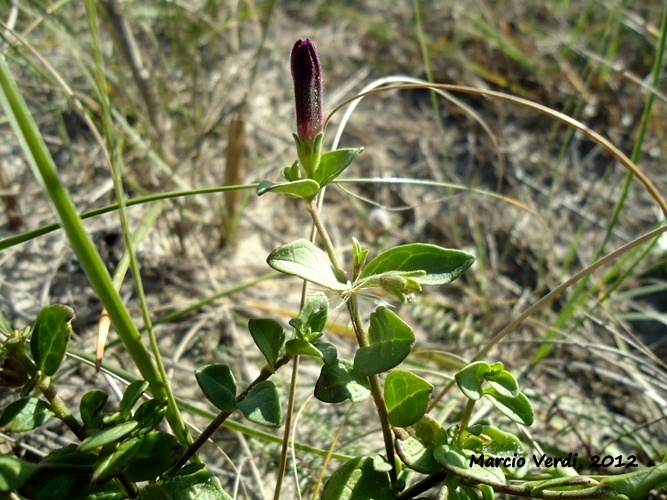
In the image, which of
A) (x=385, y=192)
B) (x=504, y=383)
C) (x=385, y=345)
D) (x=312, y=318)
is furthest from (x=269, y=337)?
(x=385, y=192)

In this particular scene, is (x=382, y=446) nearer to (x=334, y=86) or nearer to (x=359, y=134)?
(x=359, y=134)

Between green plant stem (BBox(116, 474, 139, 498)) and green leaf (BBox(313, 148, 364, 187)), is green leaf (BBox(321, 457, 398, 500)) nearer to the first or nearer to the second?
green plant stem (BBox(116, 474, 139, 498))

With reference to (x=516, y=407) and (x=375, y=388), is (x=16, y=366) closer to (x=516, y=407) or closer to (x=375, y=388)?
(x=375, y=388)

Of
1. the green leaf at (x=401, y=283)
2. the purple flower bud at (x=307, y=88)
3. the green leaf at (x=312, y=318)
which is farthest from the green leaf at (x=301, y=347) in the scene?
the purple flower bud at (x=307, y=88)

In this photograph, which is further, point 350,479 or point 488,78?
point 488,78

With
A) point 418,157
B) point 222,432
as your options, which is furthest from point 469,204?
point 222,432

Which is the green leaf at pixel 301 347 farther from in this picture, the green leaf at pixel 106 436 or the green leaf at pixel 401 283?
the green leaf at pixel 106 436
